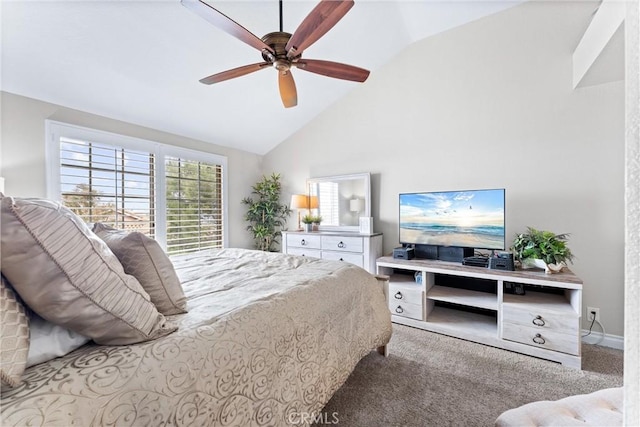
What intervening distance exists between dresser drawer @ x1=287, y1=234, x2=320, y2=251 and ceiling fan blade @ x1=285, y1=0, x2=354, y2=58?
236cm

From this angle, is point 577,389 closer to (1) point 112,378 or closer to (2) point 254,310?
(2) point 254,310

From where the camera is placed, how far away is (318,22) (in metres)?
1.41

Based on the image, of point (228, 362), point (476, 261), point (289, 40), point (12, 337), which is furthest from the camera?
point (476, 261)

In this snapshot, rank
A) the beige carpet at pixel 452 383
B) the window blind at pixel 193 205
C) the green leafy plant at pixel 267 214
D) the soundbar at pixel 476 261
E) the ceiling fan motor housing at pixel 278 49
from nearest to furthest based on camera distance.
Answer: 1. the beige carpet at pixel 452 383
2. the ceiling fan motor housing at pixel 278 49
3. the soundbar at pixel 476 261
4. the window blind at pixel 193 205
5. the green leafy plant at pixel 267 214

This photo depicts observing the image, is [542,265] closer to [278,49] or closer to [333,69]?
[333,69]

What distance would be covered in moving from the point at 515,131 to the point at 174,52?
341cm

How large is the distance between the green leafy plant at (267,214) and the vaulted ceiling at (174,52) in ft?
3.54

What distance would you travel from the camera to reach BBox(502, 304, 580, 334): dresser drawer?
1.94 meters

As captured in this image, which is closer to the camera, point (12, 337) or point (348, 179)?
point (12, 337)

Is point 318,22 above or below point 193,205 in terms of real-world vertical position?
above

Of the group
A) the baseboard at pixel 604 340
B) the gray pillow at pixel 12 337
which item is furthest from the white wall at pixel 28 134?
the baseboard at pixel 604 340

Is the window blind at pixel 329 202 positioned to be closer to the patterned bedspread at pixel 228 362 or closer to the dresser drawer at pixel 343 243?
the dresser drawer at pixel 343 243

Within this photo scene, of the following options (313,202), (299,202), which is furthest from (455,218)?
(299,202)

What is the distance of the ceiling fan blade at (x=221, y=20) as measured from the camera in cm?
133
